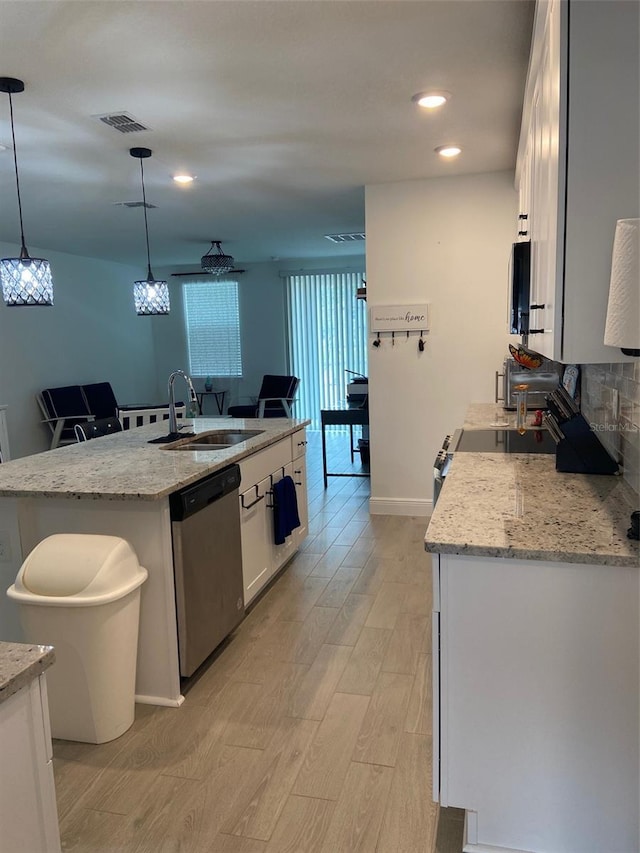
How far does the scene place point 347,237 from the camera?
22.5ft

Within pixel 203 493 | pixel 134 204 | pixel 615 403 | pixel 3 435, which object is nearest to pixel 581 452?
pixel 615 403

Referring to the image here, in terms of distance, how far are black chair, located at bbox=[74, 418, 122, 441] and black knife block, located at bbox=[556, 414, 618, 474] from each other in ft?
9.46

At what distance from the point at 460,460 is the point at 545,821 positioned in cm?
132

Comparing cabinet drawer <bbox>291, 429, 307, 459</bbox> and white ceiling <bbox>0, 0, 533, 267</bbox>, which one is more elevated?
white ceiling <bbox>0, 0, 533, 267</bbox>

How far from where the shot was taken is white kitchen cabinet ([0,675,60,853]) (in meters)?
1.08

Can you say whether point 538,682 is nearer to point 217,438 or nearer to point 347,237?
point 217,438

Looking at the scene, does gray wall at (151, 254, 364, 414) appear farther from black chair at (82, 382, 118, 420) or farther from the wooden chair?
the wooden chair

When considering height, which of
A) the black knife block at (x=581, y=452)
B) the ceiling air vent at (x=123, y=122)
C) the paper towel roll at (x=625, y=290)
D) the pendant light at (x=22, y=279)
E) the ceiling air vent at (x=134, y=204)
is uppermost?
the ceiling air vent at (x=134, y=204)

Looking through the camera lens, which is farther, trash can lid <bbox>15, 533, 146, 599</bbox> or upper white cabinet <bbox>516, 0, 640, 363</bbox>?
trash can lid <bbox>15, 533, 146, 599</bbox>

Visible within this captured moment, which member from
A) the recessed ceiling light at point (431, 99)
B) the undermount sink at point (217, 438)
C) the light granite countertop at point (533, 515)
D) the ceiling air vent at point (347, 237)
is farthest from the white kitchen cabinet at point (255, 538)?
the ceiling air vent at point (347, 237)

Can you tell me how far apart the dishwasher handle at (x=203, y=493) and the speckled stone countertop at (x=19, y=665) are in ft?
3.69

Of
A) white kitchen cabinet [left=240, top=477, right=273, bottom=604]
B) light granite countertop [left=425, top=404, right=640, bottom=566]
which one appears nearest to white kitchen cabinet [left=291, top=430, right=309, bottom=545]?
white kitchen cabinet [left=240, top=477, right=273, bottom=604]

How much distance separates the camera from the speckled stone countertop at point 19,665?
41.9 inches

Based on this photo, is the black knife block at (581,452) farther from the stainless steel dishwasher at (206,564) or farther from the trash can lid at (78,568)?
the trash can lid at (78,568)
